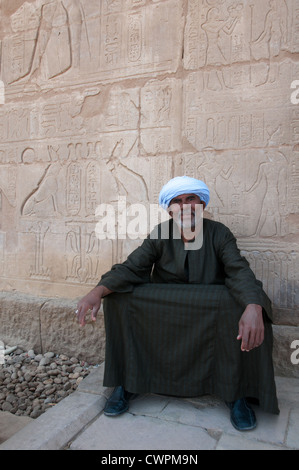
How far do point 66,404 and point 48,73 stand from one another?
2725 mm

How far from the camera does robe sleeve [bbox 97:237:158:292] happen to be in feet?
7.10

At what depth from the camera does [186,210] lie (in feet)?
7.82

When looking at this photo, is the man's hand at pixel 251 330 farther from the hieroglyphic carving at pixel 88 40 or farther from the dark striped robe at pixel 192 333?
the hieroglyphic carving at pixel 88 40

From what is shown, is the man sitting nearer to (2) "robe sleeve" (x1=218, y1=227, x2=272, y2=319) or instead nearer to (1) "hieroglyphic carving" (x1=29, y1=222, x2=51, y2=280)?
(2) "robe sleeve" (x1=218, y1=227, x2=272, y2=319)

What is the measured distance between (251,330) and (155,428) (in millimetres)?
687

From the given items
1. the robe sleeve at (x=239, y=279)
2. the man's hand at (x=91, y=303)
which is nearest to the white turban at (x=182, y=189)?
the robe sleeve at (x=239, y=279)

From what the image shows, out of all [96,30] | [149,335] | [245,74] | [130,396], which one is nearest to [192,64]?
[245,74]

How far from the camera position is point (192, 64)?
2.86m

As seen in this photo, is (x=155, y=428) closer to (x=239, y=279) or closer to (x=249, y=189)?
(x=239, y=279)

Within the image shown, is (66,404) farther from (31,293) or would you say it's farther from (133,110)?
(133,110)

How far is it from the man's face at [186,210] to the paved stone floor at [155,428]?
1.03m

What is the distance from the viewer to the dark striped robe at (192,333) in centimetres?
198

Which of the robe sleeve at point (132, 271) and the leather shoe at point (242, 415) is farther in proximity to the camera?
the robe sleeve at point (132, 271)
